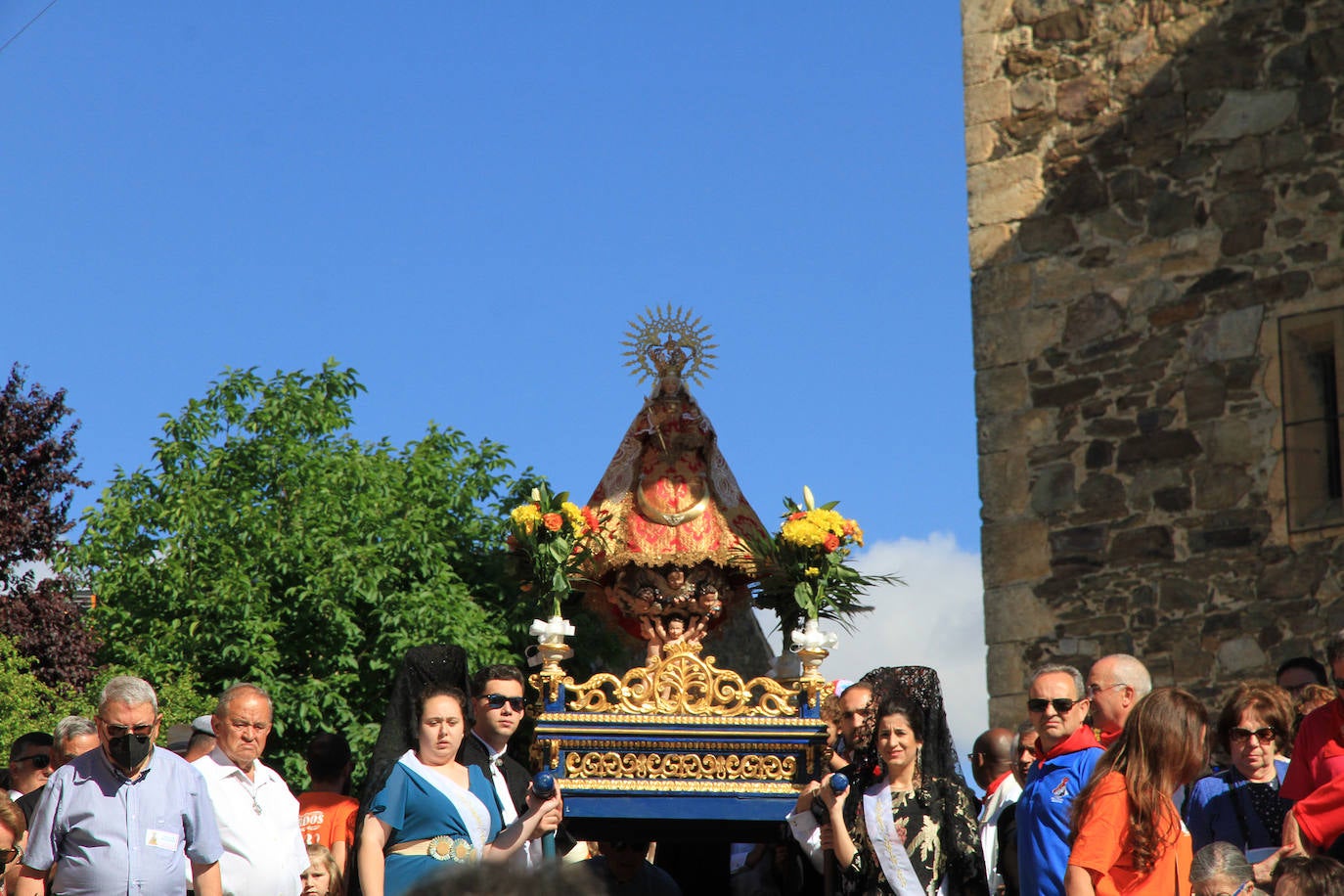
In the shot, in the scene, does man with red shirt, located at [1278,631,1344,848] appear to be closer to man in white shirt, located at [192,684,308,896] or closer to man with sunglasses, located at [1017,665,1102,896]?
man with sunglasses, located at [1017,665,1102,896]

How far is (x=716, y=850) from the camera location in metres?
9.30

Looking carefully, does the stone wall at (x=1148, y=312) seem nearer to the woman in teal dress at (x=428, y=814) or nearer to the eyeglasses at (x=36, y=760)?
the woman in teal dress at (x=428, y=814)

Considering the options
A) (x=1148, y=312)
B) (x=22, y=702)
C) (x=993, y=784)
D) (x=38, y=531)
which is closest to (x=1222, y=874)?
(x=993, y=784)

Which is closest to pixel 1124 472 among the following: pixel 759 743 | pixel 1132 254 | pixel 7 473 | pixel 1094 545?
pixel 1094 545

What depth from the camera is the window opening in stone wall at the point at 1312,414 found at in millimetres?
11258

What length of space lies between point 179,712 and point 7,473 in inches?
229

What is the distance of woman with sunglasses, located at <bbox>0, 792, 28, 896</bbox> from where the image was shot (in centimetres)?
710

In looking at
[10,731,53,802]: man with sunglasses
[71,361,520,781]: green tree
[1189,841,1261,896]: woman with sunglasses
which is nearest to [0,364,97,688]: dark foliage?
[71,361,520,781]: green tree

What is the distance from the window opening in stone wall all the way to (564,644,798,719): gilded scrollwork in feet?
14.9

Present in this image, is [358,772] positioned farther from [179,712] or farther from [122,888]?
[122,888]

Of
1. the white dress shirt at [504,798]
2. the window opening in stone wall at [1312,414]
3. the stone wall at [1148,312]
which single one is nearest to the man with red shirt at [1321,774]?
the white dress shirt at [504,798]

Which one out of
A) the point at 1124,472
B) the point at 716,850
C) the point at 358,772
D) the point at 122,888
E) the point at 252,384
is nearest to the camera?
the point at 122,888

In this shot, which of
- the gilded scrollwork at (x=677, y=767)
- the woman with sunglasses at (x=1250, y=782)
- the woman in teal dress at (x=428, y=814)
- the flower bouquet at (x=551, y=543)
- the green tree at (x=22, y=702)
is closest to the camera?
the woman in teal dress at (x=428, y=814)

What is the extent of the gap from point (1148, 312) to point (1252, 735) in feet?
18.5
